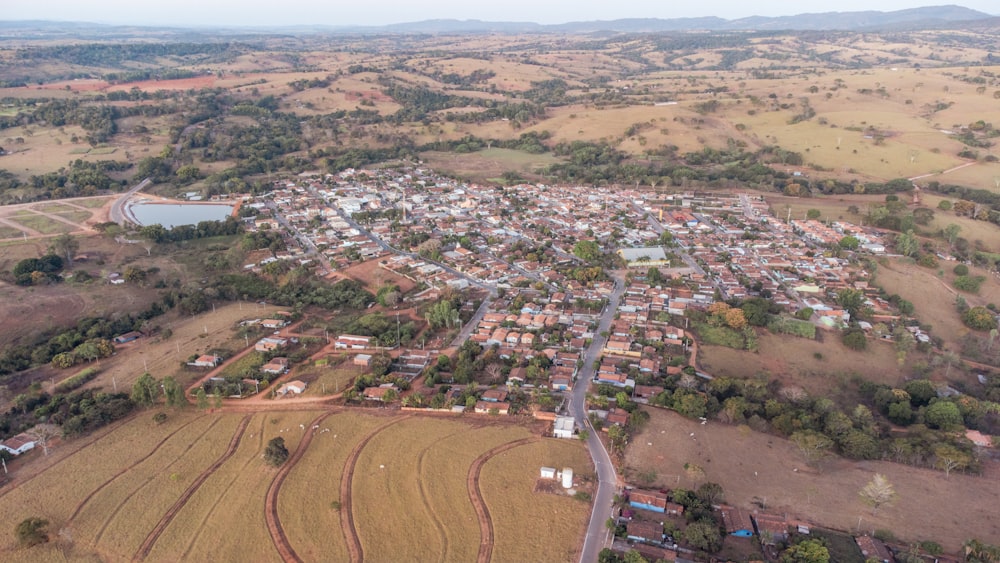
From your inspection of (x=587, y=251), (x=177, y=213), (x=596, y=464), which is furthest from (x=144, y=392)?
(x=177, y=213)

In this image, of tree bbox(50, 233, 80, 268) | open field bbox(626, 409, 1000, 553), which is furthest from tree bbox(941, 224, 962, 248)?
tree bbox(50, 233, 80, 268)

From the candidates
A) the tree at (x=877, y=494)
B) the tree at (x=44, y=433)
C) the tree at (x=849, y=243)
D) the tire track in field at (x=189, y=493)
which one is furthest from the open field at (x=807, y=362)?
the tree at (x=44, y=433)

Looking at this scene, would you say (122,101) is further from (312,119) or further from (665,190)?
(665,190)

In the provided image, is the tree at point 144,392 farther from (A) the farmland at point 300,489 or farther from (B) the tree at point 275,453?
(B) the tree at point 275,453

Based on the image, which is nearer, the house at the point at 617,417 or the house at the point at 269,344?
the house at the point at 617,417

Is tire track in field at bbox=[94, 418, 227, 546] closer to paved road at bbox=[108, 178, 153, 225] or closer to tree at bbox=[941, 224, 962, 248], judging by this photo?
paved road at bbox=[108, 178, 153, 225]

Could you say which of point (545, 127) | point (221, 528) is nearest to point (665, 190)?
point (545, 127)
